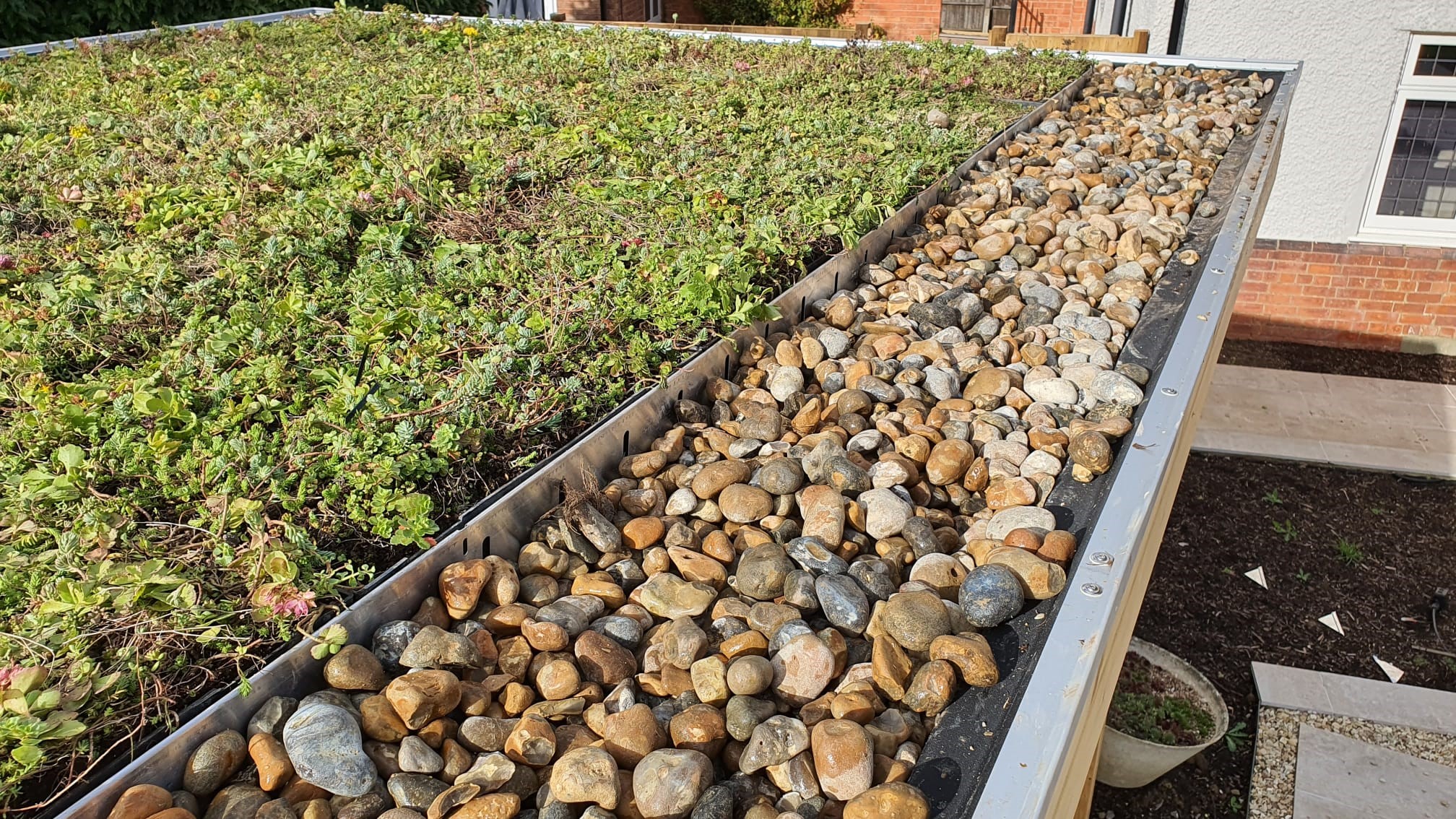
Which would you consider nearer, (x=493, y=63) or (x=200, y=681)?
(x=200, y=681)

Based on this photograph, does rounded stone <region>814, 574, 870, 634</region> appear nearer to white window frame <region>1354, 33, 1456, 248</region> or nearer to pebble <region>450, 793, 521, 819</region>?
pebble <region>450, 793, 521, 819</region>

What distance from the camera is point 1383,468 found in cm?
630

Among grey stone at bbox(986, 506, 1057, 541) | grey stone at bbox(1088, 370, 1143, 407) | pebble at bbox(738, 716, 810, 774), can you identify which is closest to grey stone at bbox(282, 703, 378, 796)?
pebble at bbox(738, 716, 810, 774)

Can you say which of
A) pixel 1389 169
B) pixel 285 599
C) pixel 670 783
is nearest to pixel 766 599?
pixel 670 783

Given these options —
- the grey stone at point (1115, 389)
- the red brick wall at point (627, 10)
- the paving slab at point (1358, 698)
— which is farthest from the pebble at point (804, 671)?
the red brick wall at point (627, 10)

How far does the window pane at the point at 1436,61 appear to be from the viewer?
7.54m

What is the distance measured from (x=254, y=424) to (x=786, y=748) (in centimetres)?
144

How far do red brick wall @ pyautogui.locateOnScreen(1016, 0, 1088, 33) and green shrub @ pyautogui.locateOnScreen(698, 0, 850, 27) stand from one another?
2.52 m

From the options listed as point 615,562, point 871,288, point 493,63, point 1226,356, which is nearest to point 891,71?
point 493,63

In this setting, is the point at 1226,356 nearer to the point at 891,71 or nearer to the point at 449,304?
the point at 891,71

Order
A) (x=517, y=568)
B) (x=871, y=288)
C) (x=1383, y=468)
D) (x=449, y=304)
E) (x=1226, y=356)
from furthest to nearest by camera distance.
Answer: (x=1226, y=356) < (x=1383, y=468) < (x=871, y=288) < (x=449, y=304) < (x=517, y=568)

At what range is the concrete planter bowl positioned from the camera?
384 cm

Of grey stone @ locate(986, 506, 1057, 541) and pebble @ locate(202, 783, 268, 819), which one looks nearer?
pebble @ locate(202, 783, 268, 819)

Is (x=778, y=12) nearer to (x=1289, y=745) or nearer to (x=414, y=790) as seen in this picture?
(x=1289, y=745)
